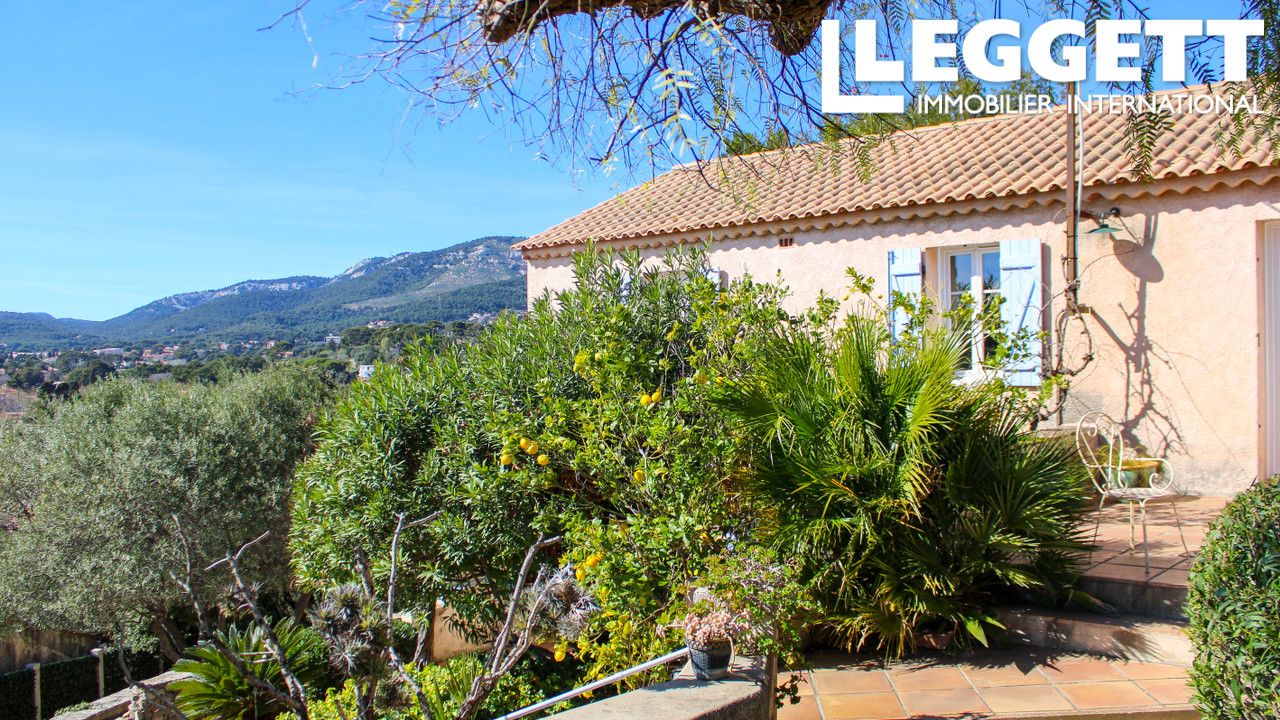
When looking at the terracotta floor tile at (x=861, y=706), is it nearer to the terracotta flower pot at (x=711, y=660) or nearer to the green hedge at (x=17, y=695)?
the terracotta flower pot at (x=711, y=660)

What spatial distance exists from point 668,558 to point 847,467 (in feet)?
3.92

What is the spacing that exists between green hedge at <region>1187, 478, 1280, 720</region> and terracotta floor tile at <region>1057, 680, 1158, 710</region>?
4.65 ft

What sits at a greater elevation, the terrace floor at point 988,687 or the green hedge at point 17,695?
the terrace floor at point 988,687

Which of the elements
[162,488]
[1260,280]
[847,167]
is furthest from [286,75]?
[162,488]

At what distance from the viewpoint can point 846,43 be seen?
357 cm

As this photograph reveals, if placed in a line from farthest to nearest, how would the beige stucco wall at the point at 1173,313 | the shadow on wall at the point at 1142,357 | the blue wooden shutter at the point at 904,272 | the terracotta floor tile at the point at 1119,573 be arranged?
the blue wooden shutter at the point at 904,272 → the shadow on wall at the point at 1142,357 → the beige stucco wall at the point at 1173,313 → the terracotta floor tile at the point at 1119,573

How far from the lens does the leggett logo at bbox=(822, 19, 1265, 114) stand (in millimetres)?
2688

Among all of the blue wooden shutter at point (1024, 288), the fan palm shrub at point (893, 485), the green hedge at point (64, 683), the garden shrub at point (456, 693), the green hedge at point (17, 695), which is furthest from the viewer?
the green hedge at point (64, 683)

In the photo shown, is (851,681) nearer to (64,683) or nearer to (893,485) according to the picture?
(893,485)

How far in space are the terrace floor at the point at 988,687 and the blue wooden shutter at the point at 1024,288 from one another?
4.97 meters

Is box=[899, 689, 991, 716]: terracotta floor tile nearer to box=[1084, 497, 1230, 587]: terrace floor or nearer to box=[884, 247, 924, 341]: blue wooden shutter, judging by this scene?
box=[1084, 497, 1230, 587]: terrace floor

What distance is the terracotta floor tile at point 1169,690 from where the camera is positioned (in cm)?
404

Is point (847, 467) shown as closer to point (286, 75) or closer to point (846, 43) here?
point (846, 43)

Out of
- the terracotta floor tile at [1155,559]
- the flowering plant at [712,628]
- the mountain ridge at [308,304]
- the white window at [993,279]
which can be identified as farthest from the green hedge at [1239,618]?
the mountain ridge at [308,304]
